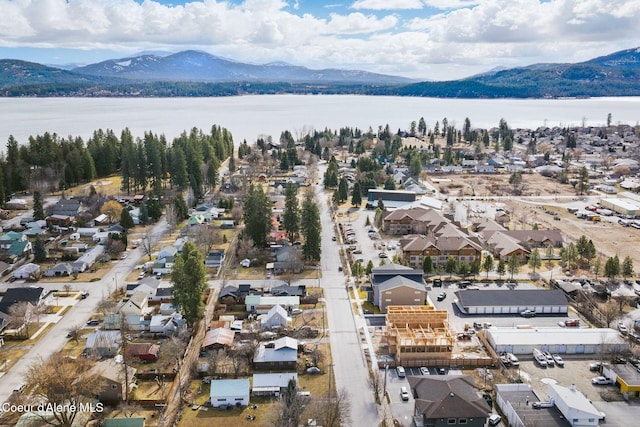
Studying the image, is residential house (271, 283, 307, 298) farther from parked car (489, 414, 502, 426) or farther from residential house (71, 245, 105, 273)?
residential house (71, 245, 105, 273)

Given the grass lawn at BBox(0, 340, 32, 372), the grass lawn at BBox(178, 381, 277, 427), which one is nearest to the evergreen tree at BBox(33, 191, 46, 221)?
the grass lawn at BBox(0, 340, 32, 372)

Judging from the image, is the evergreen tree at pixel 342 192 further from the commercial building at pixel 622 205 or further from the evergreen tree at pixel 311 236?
the commercial building at pixel 622 205

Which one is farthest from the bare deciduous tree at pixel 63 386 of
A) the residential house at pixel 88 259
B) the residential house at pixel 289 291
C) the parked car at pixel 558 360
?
the parked car at pixel 558 360

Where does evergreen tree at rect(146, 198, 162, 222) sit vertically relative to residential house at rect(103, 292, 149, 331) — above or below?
above

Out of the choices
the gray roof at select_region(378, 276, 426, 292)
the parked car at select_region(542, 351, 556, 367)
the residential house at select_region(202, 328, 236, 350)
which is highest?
the gray roof at select_region(378, 276, 426, 292)

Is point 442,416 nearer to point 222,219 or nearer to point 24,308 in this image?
point 24,308

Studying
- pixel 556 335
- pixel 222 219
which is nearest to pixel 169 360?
pixel 556 335
